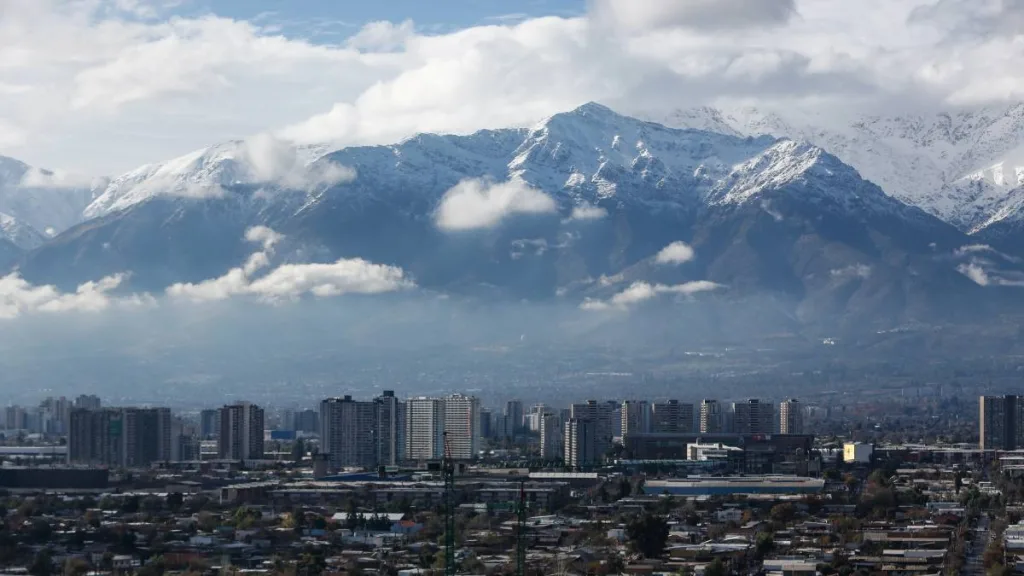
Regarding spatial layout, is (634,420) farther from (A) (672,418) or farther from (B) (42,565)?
(B) (42,565)

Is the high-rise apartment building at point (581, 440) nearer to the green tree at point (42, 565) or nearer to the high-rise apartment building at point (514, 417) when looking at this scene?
the high-rise apartment building at point (514, 417)

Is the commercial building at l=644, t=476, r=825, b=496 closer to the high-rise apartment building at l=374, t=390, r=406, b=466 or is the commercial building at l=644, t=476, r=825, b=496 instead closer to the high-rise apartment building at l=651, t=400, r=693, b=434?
the high-rise apartment building at l=374, t=390, r=406, b=466

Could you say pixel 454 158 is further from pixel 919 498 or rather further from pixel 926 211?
pixel 919 498

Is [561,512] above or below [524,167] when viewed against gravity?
below

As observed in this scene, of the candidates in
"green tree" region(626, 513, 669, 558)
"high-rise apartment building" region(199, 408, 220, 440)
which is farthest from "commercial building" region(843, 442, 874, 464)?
"high-rise apartment building" region(199, 408, 220, 440)

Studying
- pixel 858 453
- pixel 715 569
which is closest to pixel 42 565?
pixel 715 569

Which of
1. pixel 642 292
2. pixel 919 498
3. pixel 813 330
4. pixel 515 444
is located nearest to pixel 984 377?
pixel 813 330

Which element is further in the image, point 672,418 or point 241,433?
point 672,418
